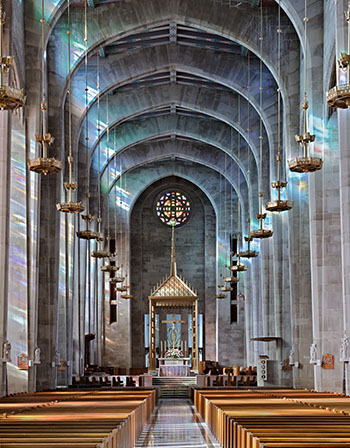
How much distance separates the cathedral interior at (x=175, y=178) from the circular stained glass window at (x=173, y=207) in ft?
0.35

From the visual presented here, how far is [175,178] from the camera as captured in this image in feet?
157

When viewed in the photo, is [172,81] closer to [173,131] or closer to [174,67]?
[174,67]

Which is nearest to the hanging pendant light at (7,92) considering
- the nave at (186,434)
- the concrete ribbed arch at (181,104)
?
the nave at (186,434)

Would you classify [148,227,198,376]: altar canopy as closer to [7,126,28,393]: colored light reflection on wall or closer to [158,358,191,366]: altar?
[158,358,191,366]: altar

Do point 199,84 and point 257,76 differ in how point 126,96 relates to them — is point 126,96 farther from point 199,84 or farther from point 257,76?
point 257,76

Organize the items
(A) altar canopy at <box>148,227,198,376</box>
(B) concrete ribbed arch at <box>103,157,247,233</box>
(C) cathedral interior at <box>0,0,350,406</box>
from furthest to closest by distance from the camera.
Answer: (B) concrete ribbed arch at <box>103,157,247,233</box> < (A) altar canopy at <box>148,227,198,376</box> < (C) cathedral interior at <box>0,0,350,406</box>

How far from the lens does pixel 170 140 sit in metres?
42.5

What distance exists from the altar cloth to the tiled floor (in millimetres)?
15020

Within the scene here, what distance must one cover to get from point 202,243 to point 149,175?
5.41m

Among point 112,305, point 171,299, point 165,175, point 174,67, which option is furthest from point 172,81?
point 112,305

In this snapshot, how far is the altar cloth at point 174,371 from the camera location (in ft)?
120

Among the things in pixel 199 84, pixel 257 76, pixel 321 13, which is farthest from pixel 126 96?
pixel 321 13

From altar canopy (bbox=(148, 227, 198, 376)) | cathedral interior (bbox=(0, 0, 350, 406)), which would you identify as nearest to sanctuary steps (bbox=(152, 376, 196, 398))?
altar canopy (bbox=(148, 227, 198, 376))

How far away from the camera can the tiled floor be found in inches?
517
